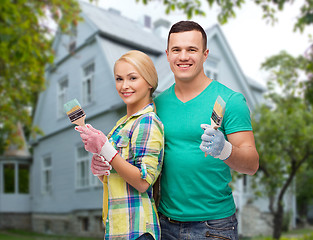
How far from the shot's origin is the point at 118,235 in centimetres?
196

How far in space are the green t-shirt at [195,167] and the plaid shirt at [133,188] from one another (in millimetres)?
90

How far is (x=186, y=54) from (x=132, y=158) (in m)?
0.62

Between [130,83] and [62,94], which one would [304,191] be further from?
[130,83]

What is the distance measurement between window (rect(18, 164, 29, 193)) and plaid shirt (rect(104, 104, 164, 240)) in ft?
72.4

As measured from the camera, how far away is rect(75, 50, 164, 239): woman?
187cm

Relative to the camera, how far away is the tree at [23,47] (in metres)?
6.92

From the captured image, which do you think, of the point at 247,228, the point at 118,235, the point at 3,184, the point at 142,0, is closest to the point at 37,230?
the point at 3,184

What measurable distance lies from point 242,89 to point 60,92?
8.71 meters

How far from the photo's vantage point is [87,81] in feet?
54.4

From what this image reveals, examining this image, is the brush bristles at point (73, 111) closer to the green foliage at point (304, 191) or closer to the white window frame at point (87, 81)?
the white window frame at point (87, 81)

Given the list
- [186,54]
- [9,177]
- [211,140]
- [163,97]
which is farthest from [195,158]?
[9,177]

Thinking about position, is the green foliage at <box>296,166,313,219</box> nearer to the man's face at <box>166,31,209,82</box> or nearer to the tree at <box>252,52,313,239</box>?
the tree at <box>252,52,313,239</box>

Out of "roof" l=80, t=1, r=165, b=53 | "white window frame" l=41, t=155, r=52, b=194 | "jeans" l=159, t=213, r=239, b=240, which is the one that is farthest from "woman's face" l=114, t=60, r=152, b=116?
"white window frame" l=41, t=155, r=52, b=194

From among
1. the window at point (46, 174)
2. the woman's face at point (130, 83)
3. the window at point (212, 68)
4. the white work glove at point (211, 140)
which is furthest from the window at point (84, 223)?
the white work glove at point (211, 140)
